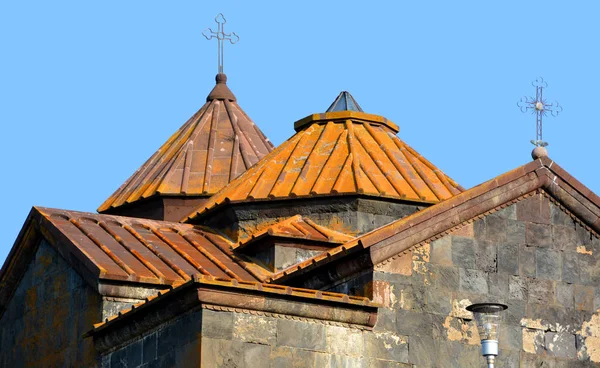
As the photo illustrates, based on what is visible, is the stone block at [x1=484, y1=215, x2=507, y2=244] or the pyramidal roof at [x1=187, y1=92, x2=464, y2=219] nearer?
the stone block at [x1=484, y1=215, x2=507, y2=244]

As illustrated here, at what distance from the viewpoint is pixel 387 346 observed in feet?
81.7

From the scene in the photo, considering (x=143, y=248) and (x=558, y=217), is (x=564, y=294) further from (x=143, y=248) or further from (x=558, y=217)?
(x=143, y=248)

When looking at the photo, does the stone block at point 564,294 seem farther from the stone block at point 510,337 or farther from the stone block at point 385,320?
the stone block at point 385,320

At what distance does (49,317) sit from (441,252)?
20.6ft

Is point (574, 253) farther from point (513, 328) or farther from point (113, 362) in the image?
point (113, 362)

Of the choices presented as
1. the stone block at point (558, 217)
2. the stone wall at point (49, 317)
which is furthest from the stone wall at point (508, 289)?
the stone wall at point (49, 317)

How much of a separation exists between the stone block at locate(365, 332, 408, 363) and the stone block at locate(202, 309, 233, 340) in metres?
2.05

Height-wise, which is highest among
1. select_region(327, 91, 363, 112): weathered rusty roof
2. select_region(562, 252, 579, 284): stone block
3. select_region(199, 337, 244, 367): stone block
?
select_region(327, 91, 363, 112): weathered rusty roof

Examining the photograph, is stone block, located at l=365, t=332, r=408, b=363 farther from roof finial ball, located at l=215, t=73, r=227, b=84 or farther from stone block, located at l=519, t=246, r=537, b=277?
roof finial ball, located at l=215, t=73, r=227, b=84

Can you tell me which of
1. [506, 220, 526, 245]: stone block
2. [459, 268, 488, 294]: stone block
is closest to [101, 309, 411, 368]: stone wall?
[459, 268, 488, 294]: stone block

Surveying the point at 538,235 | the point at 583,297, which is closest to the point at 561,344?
the point at 583,297

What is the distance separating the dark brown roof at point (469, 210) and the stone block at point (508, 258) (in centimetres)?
59

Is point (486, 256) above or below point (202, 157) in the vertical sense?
below

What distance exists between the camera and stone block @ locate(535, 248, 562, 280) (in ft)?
86.1
